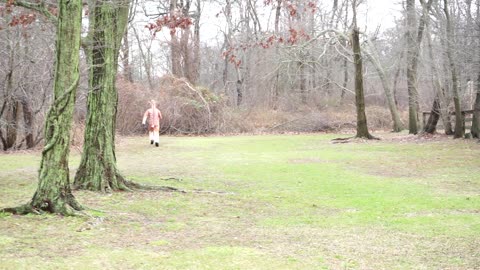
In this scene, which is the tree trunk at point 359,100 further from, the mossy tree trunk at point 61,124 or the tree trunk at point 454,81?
the mossy tree trunk at point 61,124

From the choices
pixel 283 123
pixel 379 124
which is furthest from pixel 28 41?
pixel 379 124

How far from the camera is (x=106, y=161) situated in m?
10.2

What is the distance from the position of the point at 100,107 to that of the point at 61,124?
291 centimetres

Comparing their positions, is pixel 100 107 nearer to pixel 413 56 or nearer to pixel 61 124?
pixel 61 124

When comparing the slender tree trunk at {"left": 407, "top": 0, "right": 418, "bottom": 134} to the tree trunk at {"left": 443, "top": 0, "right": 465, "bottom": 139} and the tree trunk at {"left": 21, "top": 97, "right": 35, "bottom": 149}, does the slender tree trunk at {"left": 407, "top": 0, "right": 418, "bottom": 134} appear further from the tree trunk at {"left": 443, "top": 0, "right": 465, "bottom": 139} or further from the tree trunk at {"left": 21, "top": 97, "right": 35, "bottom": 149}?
the tree trunk at {"left": 21, "top": 97, "right": 35, "bottom": 149}

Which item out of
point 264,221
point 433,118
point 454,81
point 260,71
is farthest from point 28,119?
point 260,71

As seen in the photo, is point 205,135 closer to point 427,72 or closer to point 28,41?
point 427,72

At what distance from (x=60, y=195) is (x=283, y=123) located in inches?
1192

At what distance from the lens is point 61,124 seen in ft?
24.0

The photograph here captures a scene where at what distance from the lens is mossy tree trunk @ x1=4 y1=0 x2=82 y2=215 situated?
7297mm

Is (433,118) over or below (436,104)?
below

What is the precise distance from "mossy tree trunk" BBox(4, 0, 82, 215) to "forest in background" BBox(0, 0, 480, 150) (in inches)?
51.0

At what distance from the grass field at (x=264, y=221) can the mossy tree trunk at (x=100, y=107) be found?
0.46 meters

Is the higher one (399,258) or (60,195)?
(60,195)
